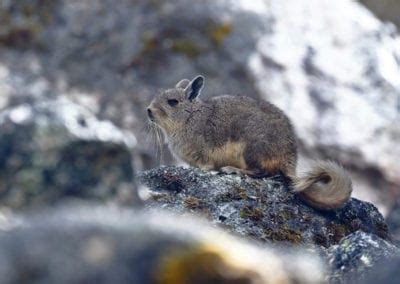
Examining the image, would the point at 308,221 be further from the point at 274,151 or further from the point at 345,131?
the point at 345,131

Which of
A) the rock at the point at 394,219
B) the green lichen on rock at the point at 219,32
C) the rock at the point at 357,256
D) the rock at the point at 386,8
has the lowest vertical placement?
the rock at the point at 357,256

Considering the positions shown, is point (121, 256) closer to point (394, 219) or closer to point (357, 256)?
point (357, 256)


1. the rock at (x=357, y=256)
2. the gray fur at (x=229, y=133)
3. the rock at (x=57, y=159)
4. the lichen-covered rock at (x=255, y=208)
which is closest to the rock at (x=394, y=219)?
the gray fur at (x=229, y=133)

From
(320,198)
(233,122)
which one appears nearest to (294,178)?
(320,198)

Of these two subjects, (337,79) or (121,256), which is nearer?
(121,256)

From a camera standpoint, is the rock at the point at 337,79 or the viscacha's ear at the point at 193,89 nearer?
the viscacha's ear at the point at 193,89

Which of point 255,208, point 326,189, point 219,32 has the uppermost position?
point 219,32

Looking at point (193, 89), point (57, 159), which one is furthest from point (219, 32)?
Result: point (57, 159)

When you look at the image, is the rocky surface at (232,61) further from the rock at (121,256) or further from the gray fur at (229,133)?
the rock at (121,256)
